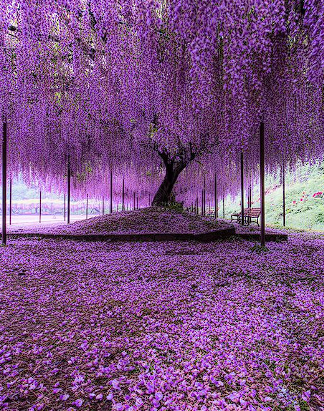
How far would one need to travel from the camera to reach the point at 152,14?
2.52 m

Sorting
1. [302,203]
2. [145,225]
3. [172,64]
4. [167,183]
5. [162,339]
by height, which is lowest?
[162,339]

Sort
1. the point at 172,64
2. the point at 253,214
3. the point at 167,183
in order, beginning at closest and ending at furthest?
the point at 172,64 < the point at 167,183 < the point at 253,214

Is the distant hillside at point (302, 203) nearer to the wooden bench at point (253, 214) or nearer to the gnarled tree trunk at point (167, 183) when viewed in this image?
the wooden bench at point (253, 214)

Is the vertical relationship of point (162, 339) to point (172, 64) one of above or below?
below

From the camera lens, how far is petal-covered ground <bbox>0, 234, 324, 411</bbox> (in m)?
1.22

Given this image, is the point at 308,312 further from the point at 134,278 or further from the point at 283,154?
the point at 283,154

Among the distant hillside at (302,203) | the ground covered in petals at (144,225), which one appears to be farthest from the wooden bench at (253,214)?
the ground covered in petals at (144,225)

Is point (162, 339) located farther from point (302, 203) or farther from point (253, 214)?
point (302, 203)

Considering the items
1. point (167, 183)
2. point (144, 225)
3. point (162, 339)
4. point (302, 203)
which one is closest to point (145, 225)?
point (144, 225)

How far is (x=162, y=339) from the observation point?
173cm

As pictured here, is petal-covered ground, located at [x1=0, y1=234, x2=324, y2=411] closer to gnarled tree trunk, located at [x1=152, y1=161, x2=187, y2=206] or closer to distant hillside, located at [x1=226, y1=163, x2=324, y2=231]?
gnarled tree trunk, located at [x1=152, y1=161, x2=187, y2=206]

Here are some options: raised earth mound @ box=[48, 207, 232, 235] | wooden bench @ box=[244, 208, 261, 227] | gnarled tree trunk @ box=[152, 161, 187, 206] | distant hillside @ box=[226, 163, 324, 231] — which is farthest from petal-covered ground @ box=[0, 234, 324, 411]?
distant hillside @ box=[226, 163, 324, 231]

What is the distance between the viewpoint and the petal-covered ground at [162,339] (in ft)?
4.00

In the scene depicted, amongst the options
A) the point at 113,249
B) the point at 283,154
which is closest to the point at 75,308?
the point at 113,249
